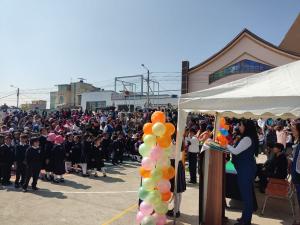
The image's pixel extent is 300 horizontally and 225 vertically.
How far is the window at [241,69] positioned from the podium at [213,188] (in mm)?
27148

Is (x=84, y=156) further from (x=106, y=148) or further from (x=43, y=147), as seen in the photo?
(x=106, y=148)

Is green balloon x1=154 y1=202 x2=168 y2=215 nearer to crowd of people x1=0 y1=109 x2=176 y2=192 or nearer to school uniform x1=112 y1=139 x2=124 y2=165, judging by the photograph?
crowd of people x1=0 y1=109 x2=176 y2=192

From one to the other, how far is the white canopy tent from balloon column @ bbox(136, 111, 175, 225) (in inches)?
27.7

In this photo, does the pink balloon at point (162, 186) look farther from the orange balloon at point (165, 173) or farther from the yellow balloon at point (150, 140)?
the yellow balloon at point (150, 140)

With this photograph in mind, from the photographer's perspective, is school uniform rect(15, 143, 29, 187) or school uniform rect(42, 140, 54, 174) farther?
school uniform rect(42, 140, 54, 174)

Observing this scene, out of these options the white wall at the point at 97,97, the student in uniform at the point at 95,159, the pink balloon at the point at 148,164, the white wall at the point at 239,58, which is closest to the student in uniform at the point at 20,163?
the student in uniform at the point at 95,159

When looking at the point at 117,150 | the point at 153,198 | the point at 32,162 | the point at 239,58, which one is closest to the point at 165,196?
the point at 153,198

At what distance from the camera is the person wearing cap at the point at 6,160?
31.9 ft

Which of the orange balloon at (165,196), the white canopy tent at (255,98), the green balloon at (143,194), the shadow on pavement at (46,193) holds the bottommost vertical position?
the shadow on pavement at (46,193)

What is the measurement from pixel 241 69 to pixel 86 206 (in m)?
27.8

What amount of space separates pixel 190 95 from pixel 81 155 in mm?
6383

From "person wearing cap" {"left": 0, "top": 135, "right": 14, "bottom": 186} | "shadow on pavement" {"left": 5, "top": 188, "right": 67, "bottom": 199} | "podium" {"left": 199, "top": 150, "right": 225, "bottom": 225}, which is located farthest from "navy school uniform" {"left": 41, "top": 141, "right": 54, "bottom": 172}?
"podium" {"left": 199, "top": 150, "right": 225, "bottom": 225}

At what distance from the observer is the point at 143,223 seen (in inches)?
235

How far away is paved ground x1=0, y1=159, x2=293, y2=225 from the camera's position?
6959 millimetres
